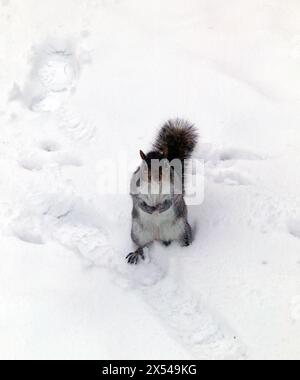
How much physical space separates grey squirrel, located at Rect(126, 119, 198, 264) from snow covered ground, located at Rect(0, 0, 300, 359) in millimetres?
102

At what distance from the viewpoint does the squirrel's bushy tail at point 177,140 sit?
3.04 m

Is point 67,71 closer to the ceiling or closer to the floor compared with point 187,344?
closer to the ceiling

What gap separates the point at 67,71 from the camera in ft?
14.4

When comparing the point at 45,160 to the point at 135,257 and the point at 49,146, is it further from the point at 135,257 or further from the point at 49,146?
the point at 135,257

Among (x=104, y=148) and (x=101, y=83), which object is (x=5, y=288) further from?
(x=101, y=83)

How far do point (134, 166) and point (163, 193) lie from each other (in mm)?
836

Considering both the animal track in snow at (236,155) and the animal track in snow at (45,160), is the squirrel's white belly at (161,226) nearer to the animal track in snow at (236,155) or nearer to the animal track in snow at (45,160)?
the animal track in snow at (236,155)

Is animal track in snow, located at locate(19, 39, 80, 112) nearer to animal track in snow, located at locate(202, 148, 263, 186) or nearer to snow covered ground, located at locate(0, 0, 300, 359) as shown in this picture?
snow covered ground, located at locate(0, 0, 300, 359)

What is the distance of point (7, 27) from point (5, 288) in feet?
9.06

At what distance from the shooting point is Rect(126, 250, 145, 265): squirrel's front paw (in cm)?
305

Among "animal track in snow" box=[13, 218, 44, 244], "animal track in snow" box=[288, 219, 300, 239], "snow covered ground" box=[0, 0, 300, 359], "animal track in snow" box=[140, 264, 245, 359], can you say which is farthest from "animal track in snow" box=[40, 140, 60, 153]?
"animal track in snow" box=[288, 219, 300, 239]

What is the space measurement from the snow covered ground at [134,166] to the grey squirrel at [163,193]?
0.10m

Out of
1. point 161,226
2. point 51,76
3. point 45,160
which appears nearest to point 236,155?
point 161,226
